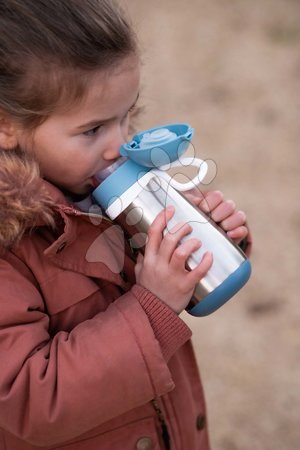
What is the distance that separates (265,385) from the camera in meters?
3.03

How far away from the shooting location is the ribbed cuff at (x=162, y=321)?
1523 millimetres

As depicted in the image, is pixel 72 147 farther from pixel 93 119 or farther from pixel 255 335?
pixel 255 335

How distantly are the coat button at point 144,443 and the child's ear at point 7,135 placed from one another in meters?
0.71

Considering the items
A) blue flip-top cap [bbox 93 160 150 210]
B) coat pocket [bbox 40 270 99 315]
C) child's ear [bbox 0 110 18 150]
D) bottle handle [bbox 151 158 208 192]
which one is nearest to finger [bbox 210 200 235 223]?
bottle handle [bbox 151 158 208 192]

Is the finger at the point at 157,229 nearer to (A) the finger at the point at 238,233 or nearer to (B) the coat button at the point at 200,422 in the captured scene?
(A) the finger at the point at 238,233

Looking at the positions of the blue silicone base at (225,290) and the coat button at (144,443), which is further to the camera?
the coat button at (144,443)

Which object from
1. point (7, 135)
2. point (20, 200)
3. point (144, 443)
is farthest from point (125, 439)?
point (7, 135)

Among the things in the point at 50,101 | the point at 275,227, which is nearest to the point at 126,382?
the point at 50,101

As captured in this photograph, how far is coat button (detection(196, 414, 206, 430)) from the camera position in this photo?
1.87m

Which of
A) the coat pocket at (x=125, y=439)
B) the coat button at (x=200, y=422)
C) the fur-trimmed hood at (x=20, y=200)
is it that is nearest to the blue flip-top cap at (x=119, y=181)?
the fur-trimmed hood at (x=20, y=200)

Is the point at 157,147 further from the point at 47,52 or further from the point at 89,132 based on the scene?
the point at 47,52

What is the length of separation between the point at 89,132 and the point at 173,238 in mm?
290

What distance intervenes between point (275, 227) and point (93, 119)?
2394 mm

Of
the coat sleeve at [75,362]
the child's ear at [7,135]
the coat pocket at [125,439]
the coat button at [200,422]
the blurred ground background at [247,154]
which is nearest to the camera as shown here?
the coat sleeve at [75,362]
